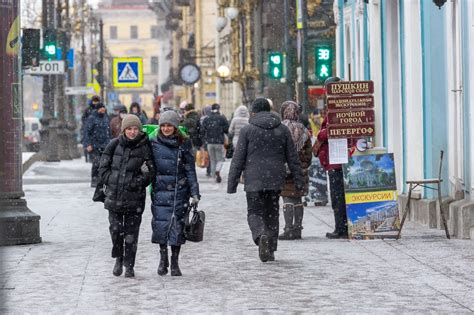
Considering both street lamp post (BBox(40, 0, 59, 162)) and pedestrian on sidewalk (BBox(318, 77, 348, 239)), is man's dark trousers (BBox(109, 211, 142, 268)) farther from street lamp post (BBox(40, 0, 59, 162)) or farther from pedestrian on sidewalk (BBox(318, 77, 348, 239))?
street lamp post (BBox(40, 0, 59, 162))

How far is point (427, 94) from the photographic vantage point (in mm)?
21297

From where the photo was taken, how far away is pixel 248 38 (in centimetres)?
6144

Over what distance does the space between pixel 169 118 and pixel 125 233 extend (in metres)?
1.15

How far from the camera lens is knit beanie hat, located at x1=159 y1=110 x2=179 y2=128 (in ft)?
47.5

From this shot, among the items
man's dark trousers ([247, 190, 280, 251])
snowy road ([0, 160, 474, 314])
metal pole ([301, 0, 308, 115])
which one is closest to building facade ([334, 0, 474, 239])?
snowy road ([0, 160, 474, 314])

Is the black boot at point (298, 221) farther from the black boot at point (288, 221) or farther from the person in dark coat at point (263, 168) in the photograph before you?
the person in dark coat at point (263, 168)

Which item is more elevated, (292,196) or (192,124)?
(192,124)

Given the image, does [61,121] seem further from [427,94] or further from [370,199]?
[370,199]

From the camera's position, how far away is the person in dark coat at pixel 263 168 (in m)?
16.0

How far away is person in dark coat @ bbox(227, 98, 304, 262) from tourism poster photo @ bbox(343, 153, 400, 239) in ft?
6.92

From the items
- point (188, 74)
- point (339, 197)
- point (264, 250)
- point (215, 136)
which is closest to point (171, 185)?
point (264, 250)

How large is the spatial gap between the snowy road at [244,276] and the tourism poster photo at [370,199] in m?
0.24

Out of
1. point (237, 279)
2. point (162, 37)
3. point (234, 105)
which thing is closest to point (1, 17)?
point (237, 279)

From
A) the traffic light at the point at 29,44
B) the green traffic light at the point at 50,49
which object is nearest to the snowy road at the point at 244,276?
the traffic light at the point at 29,44
